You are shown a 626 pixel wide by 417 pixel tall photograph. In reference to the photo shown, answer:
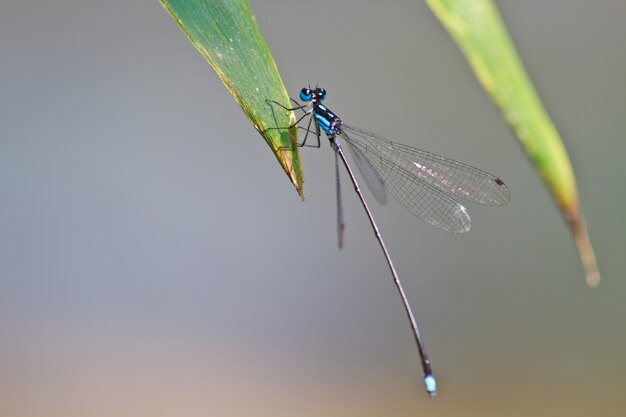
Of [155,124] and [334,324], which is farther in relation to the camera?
[155,124]

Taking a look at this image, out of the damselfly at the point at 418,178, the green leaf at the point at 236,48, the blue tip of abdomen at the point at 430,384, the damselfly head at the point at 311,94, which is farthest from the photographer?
the damselfly at the point at 418,178

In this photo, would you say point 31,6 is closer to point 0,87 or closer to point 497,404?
point 0,87

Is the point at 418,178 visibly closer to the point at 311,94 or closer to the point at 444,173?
the point at 444,173

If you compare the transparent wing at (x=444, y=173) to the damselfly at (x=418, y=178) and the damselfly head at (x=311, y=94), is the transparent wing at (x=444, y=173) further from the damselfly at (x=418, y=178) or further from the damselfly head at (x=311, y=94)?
the damselfly head at (x=311, y=94)

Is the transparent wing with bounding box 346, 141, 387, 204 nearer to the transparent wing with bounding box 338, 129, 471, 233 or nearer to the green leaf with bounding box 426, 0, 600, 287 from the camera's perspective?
the transparent wing with bounding box 338, 129, 471, 233

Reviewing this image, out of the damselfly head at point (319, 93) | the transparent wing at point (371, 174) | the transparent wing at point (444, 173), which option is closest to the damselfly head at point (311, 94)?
the damselfly head at point (319, 93)

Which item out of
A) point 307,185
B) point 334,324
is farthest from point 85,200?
point 334,324

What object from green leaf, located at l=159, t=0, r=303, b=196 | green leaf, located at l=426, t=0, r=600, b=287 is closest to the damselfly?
green leaf, located at l=159, t=0, r=303, b=196
